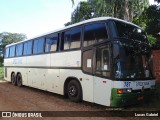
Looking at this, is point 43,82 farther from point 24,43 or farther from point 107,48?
point 107,48

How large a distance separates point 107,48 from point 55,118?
2.91 meters

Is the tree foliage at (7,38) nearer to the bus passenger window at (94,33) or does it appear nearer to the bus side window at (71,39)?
the bus side window at (71,39)

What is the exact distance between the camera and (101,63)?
8.85 metres

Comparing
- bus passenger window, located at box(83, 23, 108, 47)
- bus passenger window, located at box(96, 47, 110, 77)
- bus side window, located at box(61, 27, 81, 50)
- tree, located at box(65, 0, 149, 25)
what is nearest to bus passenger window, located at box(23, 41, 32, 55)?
bus side window, located at box(61, 27, 81, 50)

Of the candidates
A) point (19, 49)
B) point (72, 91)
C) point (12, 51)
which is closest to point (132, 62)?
point (72, 91)

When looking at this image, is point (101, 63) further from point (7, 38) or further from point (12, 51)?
point (7, 38)

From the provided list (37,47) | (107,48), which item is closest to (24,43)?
(37,47)

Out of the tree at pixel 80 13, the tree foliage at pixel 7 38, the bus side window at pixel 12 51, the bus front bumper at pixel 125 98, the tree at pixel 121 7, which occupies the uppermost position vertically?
the tree foliage at pixel 7 38

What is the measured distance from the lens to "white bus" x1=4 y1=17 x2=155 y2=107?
27.3 ft

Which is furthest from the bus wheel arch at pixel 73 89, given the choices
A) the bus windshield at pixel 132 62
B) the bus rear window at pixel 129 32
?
the bus rear window at pixel 129 32

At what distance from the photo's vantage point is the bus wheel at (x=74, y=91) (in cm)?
1016

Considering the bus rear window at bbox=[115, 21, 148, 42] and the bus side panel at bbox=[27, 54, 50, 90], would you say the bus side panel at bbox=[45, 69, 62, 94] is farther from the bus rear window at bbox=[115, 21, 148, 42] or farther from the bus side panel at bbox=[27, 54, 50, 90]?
the bus rear window at bbox=[115, 21, 148, 42]

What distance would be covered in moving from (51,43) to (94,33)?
3639 millimetres

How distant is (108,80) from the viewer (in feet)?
27.5
